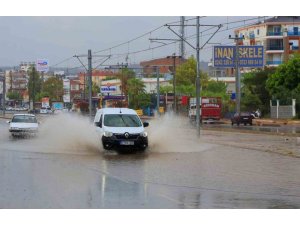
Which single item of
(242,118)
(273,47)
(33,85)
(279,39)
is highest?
(279,39)

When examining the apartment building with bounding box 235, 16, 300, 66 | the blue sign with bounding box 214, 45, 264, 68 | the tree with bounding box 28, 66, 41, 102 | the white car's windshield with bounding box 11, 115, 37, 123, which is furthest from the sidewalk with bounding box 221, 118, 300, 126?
the tree with bounding box 28, 66, 41, 102

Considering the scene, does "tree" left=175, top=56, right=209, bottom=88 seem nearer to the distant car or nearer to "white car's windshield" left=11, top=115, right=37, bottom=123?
the distant car

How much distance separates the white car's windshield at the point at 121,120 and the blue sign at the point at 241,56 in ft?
151

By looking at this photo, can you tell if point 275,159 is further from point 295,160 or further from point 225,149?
point 225,149

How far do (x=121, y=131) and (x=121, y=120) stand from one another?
1.39 metres

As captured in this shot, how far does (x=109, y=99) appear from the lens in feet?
308

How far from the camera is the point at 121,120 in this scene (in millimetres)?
25641

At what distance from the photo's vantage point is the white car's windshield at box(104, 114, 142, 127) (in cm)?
2533

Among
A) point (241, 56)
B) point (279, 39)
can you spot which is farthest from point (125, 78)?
point (241, 56)

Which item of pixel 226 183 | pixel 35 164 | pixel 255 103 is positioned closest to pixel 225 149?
pixel 35 164

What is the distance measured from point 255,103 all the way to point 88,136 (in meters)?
51.5

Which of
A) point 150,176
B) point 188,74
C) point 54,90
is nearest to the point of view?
point 150,176

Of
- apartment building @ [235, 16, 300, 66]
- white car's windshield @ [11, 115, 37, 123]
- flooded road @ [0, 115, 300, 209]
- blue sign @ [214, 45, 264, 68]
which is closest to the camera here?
flooded road @ [0, 115, 300, 209]

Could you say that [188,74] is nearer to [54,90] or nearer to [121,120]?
[54,90]
